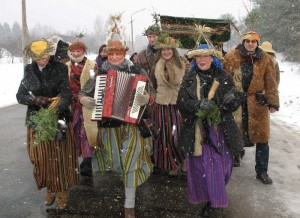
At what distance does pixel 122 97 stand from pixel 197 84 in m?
0.82

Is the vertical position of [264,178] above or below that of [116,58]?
below

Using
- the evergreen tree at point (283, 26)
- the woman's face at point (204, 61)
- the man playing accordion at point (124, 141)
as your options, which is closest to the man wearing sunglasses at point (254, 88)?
the woman's face at point (204, 61)

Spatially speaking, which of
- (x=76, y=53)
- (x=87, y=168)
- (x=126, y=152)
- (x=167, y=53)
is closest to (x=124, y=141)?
(x=126, y=152)

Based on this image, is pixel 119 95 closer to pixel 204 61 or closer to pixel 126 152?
pixel 126 152

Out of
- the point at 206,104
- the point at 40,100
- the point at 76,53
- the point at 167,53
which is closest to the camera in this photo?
the point at 206,104

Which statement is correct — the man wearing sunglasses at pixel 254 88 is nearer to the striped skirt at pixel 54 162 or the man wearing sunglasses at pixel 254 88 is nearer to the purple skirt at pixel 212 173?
the purple skirt at pixel 212 173

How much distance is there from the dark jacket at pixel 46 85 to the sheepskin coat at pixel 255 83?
7.35 feet

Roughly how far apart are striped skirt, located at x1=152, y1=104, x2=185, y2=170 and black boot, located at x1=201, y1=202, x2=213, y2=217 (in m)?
1.19

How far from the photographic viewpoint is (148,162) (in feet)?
13.1

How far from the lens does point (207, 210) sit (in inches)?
153

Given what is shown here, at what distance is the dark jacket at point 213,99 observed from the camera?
12.1 ft

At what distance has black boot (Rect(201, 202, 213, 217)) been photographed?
12.7 feet

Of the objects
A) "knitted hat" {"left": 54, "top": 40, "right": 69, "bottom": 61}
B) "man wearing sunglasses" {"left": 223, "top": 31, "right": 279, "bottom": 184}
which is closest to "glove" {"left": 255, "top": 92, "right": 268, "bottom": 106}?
"man wearing sunglasses" {"left": 223, "top": 31, "right": 279, "bottom": 184}

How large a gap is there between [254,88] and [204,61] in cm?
133
